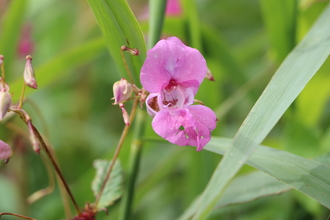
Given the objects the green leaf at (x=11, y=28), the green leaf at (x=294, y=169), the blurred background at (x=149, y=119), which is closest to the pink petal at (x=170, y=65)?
the green leaf at (x=294, y=169)

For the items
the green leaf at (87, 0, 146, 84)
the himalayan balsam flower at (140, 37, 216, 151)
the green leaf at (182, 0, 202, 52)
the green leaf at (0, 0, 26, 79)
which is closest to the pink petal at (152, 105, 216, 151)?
the himalayan balsam flower at (140, 37, 216, 151)

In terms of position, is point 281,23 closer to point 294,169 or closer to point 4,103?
point 294,169

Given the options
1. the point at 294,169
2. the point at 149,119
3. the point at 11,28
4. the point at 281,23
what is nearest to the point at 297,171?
the point at 294,169

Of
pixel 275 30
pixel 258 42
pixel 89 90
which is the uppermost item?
pixel 275 30

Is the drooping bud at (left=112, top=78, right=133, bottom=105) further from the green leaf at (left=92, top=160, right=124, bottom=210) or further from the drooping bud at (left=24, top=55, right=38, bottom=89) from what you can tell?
the green leaf at (left=92, top=160, right=124, bottom=210)

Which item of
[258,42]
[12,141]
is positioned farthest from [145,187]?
[258,42]

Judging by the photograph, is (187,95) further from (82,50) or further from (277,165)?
(82,50)

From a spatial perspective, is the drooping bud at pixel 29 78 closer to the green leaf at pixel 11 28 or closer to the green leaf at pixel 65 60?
the green leaf at pixel 65 60

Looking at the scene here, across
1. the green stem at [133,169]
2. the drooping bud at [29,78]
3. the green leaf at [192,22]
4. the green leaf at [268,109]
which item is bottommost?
the green stem at [133,169]
